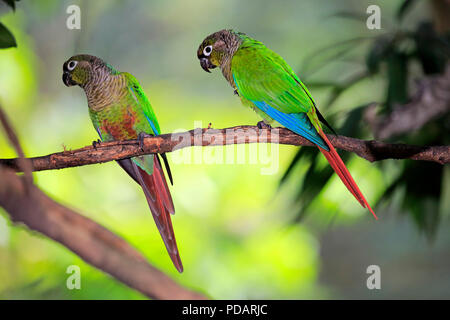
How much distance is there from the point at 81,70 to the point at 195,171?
27.3 inches

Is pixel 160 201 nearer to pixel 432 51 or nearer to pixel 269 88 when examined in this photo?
pixel 269 88

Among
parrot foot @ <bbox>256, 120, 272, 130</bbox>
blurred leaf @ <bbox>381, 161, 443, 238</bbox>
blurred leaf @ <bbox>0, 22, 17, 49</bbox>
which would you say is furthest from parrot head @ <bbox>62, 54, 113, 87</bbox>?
blurred leaf @ <bbox>381, 161, 443, 238</bbox>

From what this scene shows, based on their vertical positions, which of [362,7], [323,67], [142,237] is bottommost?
[142,237]

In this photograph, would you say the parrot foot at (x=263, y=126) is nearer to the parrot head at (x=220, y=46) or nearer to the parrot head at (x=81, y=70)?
the parrot head at (x=220, y=46)

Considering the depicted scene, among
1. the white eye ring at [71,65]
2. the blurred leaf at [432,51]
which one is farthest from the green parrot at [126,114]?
the blurred leaf at [432,51]

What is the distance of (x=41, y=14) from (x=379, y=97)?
1.53 m

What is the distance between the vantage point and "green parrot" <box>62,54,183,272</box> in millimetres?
1259

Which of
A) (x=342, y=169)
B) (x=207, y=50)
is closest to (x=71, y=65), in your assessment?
(x=207, y=50)

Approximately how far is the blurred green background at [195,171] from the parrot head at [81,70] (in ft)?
1.46

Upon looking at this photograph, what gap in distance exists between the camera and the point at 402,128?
5.40ft

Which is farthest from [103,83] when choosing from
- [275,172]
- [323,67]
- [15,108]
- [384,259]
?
[384,259]

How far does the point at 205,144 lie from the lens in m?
1.16
